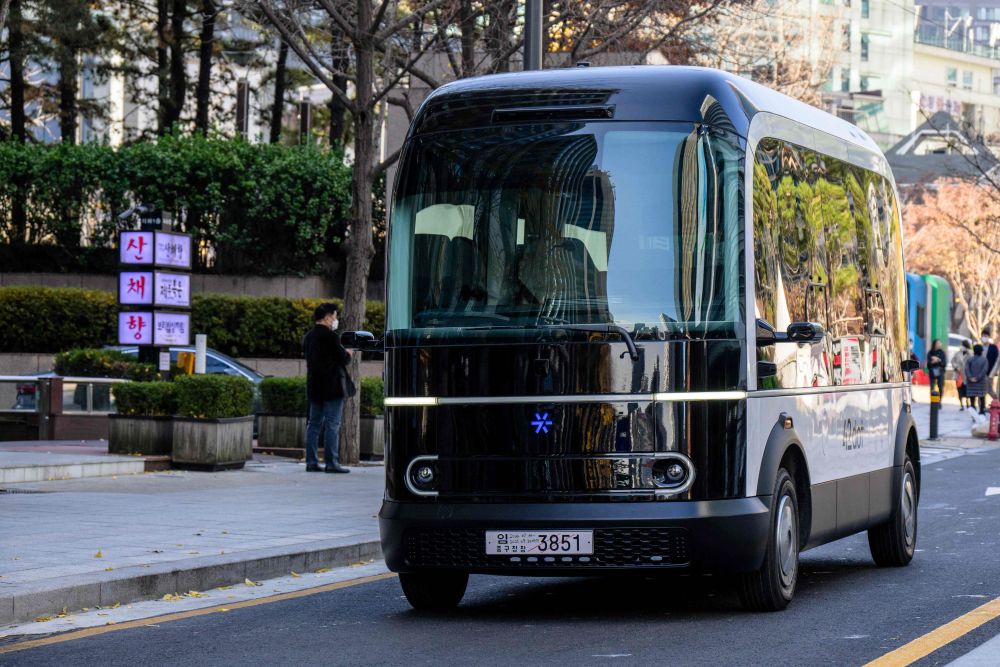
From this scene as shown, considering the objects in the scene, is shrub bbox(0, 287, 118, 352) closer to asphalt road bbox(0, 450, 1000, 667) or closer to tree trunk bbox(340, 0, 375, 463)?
tree trunk bbox(340, 0, 375, 463)

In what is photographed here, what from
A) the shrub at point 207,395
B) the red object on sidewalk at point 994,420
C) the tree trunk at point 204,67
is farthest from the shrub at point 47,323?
the red object on sidewalk at point 994,420

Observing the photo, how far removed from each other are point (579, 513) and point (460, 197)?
180 cm

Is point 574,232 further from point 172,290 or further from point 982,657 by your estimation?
point 172,290

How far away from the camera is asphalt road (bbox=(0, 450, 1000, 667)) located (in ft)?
24.7

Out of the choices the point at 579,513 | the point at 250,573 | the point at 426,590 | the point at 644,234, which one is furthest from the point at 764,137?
the point at 250,573

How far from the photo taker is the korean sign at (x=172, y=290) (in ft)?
73.6

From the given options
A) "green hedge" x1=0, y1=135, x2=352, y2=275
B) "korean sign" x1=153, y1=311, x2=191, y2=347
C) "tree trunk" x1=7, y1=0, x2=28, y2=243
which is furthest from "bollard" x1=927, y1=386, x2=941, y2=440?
"tree trunk" x1=7, y1=0, x2=28, y2=243

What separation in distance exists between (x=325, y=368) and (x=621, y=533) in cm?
1064

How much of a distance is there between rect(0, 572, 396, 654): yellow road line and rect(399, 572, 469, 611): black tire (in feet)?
3.03

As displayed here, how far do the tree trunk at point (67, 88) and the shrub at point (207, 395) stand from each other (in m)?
19.4

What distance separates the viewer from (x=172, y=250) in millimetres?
22562

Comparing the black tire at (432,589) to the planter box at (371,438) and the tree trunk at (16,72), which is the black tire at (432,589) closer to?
the planter box at (371,438)

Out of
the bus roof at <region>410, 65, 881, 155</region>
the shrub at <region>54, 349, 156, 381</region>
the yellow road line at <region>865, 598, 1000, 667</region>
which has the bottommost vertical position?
the yellow road line at <region>865, 598, 1000, 667</region>

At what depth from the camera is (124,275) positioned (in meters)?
22.4
